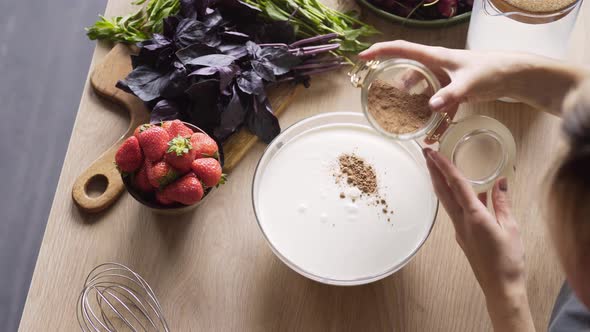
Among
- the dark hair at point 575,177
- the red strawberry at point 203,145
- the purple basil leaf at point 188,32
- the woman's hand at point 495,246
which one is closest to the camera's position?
the dark hair at point 575,177

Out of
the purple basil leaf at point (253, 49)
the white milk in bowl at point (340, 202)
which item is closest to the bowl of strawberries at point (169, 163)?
the white milk in bowl at point (340, 202)

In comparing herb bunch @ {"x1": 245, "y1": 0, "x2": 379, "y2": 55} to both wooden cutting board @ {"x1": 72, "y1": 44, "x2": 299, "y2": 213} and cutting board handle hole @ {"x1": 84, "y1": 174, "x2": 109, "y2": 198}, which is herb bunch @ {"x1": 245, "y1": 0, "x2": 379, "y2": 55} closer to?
wooden cutting board @ {"x1": 72, "y1": 44, "x2": 299, "y2": 213}

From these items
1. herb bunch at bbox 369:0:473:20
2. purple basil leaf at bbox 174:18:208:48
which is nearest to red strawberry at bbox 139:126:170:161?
purple basil leaf at bbox 174:18:208:48

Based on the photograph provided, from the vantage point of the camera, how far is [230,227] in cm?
114

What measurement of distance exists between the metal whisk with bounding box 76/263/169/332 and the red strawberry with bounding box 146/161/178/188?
19 cm

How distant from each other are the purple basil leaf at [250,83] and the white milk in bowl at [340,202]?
99mm

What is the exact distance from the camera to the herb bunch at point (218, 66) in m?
1.12

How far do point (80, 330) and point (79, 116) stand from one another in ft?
1.39

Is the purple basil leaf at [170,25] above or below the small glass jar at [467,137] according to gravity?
above

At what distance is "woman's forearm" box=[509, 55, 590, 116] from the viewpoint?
986 mm

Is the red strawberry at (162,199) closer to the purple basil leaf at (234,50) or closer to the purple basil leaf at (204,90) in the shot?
the purple basil leaf at (204,90)

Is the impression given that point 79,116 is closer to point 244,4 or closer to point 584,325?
point 244,4

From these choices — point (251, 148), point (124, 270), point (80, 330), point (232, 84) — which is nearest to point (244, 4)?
point (232, 84)

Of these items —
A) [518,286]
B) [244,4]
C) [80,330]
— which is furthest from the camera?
[244,4]
